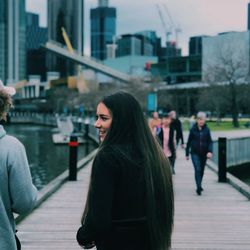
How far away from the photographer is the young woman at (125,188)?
9.64 ft

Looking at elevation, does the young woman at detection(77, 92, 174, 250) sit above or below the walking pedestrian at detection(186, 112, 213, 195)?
above

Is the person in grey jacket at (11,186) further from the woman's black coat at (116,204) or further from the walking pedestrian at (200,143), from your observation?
the walking pedestrian at (200,143)

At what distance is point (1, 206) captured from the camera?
3.11m

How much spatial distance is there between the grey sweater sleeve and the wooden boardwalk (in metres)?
3.79

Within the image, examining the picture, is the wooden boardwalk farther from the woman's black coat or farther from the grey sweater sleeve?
the woman's black coat

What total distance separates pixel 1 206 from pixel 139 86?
75296 millimetres

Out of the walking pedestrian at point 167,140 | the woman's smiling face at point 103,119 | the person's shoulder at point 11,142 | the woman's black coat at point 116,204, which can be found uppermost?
the woman's smiling face at point 103,119

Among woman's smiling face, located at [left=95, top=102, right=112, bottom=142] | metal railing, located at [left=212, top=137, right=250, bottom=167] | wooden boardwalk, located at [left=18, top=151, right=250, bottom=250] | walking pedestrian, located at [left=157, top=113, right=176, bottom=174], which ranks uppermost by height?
woman's smiling face, located at [left=95, top=102, right=112, bottom=142]

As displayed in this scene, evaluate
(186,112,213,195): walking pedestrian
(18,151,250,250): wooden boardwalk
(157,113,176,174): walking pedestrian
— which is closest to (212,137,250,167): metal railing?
(157,113,176,174): walking pedestrian

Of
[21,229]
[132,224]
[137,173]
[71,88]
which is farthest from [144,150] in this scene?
[71,88]

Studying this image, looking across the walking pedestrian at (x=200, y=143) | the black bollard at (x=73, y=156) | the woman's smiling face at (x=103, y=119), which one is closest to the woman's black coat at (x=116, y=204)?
the woman's smiling face at (x=103, y=119)

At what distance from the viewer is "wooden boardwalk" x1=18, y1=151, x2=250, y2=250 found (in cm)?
714

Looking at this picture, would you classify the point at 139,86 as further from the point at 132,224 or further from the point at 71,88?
the point at 132,224

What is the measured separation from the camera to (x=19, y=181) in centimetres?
310
